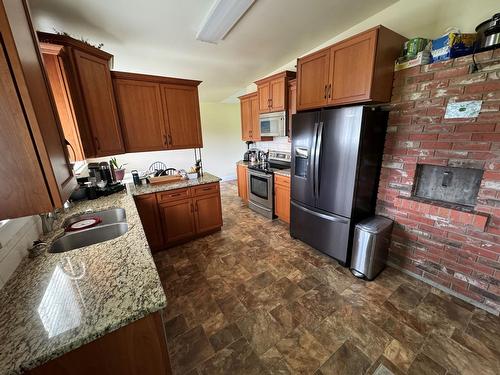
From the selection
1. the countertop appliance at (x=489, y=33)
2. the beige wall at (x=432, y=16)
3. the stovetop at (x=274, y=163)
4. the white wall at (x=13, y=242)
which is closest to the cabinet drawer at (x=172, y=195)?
the white wall at (x=13, y=242)

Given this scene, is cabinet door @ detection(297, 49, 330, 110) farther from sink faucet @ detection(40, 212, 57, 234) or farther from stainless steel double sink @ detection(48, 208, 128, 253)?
sink faucet @ detection(40, 212, 57, 234)

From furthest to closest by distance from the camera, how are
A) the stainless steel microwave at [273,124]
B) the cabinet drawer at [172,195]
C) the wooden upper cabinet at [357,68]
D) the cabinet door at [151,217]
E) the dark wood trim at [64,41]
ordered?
1. the stainless steel microwave at [273,124]
2. the cabinet drawer at [172,195]
3. the cabinet door at [151,217]
4. the wooden upper cabinet at [357,68]
5. the dark wood trim at [64,41]

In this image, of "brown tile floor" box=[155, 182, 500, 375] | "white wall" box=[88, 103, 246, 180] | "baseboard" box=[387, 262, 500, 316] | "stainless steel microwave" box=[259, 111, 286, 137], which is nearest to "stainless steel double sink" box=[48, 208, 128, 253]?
"brown tile floor" box=[155, 182, 500, 375]

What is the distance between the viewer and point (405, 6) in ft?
6.50

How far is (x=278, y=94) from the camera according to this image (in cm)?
328

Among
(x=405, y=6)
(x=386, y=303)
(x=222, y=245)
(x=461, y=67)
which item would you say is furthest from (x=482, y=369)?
(x=405, y=6)

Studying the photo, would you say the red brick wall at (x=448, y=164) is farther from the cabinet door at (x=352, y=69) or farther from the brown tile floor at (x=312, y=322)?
the cabinet door at (x=352, y=69)

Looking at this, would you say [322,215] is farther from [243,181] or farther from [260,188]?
[243,181]

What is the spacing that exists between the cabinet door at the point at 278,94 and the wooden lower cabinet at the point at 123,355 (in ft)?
10.5

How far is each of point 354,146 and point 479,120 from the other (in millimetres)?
895

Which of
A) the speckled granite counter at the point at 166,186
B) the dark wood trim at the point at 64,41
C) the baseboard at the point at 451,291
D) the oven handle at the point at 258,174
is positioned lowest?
the baseboard at the point at 451,291

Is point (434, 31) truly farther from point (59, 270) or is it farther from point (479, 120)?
point (59, 270)

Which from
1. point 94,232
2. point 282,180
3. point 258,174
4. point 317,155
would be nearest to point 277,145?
point 258,174

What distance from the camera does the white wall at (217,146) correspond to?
19.3ft
